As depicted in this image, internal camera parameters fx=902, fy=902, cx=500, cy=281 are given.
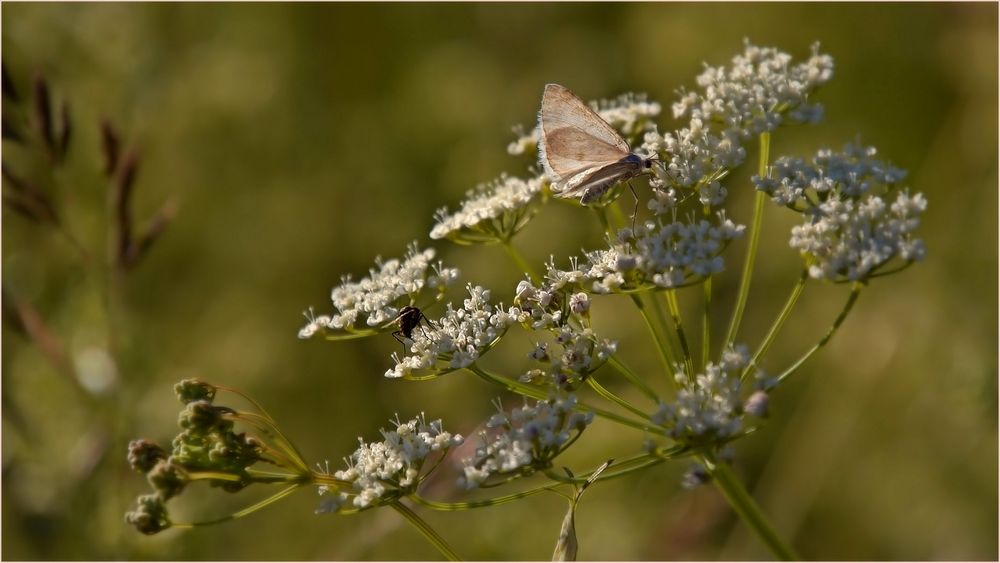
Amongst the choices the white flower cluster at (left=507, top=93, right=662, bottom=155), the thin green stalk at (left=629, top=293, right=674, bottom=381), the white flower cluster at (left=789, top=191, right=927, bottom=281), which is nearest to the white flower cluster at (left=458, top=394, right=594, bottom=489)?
the thin green stalk at (left=629, top=293, right=674, bottom=381)

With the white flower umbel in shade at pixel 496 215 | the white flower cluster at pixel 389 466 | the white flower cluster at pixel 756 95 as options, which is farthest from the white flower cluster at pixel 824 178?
the white flower cluster at pixel 389 466

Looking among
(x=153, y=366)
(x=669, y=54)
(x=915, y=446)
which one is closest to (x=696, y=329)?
(x=915, y=446)

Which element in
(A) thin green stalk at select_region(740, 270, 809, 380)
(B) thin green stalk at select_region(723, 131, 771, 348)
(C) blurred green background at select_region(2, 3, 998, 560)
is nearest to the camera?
(A) thin green stalk at select_region(740, 270, 809, 380)

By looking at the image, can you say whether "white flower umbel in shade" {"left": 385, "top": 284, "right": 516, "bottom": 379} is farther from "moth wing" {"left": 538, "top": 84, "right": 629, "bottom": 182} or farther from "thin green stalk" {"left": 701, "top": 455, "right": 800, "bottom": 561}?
"thin green stalk" {"left": 701, "top": 455, "right": 800, "bottom": 561}

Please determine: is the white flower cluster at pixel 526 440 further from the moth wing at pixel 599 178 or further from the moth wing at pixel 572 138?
the moth wing at pixel 572 138

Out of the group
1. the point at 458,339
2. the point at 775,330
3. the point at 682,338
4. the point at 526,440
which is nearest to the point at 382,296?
the point at 458,339

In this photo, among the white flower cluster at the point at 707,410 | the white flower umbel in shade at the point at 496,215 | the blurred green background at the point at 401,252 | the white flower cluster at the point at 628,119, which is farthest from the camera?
the blurred green background at the point at 401,252

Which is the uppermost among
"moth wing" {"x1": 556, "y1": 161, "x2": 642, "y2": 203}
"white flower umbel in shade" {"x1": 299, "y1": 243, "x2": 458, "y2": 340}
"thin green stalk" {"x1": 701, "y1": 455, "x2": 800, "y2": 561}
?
"moth wing" {"x1": 556, "y1": 161, "x2": 642, "y2": 203}
